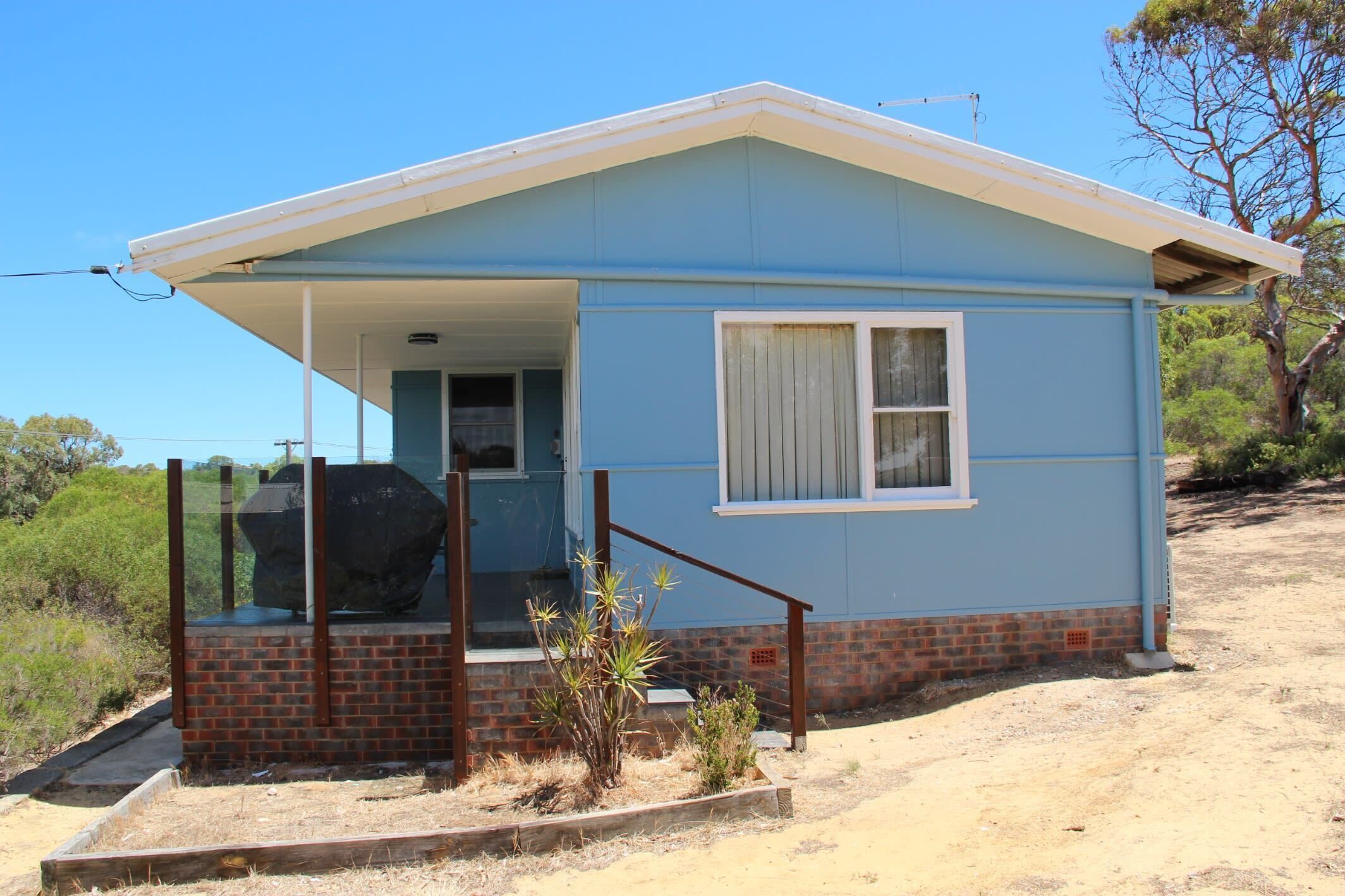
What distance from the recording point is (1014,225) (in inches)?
307

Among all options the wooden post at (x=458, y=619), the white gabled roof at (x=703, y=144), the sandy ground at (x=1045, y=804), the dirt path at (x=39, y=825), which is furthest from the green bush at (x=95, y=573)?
the wooden post at (x=458, y=619)

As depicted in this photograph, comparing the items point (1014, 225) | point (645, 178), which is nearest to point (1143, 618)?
point (1014, 225)

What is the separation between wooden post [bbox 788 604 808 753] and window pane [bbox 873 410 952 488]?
1590mm

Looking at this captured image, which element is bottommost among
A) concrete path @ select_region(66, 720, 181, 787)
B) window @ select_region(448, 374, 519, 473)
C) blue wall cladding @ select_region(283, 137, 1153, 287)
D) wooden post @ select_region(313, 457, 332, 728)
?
concrete path @ select_region(66, 720, 181, 787)

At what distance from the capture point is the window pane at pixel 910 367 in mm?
7660

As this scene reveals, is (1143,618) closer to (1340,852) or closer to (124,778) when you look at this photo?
(1340,852)

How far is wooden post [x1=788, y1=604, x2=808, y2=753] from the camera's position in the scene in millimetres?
6445

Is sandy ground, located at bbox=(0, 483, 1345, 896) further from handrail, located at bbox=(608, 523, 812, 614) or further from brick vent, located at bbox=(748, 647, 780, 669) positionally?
handrail, located at bbox=(608, 523, 812, 614)

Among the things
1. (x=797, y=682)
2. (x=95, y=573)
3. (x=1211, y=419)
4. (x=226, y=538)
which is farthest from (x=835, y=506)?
(x=1211, y=419)

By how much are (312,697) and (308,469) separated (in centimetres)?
149

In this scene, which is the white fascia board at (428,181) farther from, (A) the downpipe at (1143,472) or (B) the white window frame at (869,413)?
(A) the downpipe at (1143,472)

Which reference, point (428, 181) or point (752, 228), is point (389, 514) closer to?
point (428, 181)

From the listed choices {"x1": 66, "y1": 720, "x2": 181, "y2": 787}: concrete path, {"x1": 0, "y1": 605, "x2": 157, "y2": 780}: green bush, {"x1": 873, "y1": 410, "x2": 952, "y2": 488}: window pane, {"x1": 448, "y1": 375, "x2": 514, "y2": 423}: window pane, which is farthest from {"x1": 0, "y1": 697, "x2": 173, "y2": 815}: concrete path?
{"x1": 873, "y1": 410, "x2": 952, "y2": 488}: window pane

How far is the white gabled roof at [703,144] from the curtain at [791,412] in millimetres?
1364
